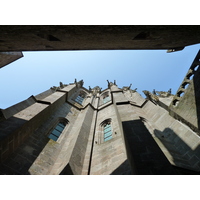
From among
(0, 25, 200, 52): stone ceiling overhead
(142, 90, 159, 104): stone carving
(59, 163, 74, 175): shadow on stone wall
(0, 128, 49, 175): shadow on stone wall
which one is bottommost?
(59, 163, 74, 175): shadow on stone wall

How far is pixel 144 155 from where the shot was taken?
13.8 ft

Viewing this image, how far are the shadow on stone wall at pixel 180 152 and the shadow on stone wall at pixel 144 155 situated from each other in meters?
2.61

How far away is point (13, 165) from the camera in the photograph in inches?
204

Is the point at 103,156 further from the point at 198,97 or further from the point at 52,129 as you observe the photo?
the point at 198,97

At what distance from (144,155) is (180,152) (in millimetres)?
4204

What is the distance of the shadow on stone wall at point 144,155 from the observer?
3736mm

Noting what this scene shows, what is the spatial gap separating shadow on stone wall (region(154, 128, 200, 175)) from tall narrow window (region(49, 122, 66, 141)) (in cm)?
675

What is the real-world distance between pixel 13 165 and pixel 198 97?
8012 mm

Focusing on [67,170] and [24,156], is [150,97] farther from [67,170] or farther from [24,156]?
[24,156]

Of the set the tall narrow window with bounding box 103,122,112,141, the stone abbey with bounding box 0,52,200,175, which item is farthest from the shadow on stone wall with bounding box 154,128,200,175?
the tall narrow window with bounding box 103,122,112,141

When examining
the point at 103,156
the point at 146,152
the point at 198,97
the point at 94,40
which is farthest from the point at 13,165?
the point at 198,97

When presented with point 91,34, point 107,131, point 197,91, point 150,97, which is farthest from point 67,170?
point 150,97

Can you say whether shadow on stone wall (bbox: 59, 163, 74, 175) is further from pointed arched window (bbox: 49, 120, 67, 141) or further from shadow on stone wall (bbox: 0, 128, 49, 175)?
pointed arched window (bbox: 49, 120, 67, 141)

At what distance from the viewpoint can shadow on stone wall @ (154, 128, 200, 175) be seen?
5762 millimetres
